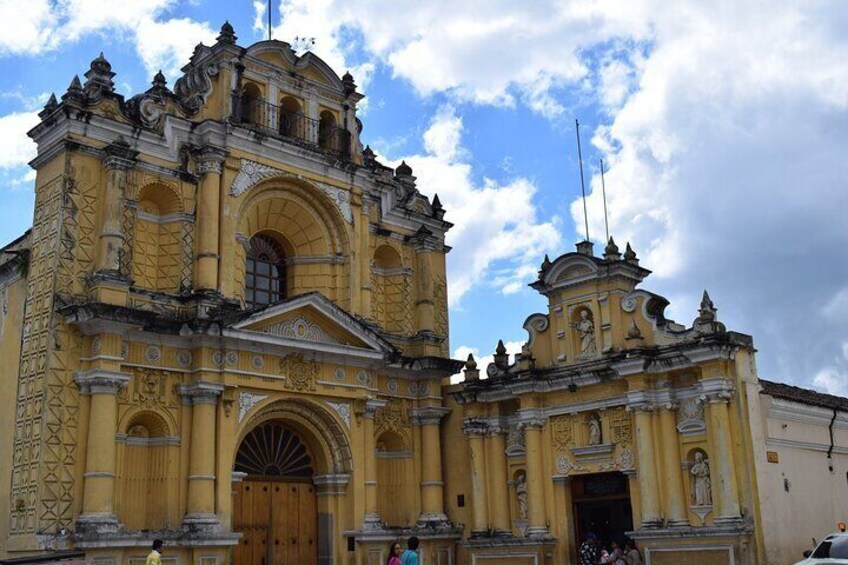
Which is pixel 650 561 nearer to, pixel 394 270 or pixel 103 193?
pixel 394 270

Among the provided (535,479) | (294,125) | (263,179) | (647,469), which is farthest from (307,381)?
(647,469)

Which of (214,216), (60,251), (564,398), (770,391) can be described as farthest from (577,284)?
(60,251)

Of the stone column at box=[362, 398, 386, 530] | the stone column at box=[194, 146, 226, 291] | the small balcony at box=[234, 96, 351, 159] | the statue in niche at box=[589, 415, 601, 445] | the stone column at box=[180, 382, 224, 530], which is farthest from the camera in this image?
the small balcony at box=[234, 96, 351, 159]

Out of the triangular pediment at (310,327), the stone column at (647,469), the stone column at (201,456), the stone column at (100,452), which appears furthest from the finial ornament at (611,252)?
the stone column at (100,452)

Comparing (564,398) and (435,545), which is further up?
(564,398)

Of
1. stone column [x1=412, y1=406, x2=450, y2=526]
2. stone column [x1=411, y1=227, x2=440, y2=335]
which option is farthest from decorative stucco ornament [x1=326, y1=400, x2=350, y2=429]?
stone column [x1=411, y1=227, x2=440, y2=335]

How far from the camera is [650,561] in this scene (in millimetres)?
21984

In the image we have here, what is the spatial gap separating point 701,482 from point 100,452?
13.1 metres

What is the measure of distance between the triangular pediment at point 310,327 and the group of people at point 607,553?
700cm

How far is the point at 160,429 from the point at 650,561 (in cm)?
1146

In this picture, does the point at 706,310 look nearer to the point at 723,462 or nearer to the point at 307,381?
the point at 723,462

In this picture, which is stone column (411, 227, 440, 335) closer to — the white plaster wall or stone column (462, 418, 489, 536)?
stone column (462, 418, 489, 536)

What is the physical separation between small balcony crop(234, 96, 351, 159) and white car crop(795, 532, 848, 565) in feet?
52.7

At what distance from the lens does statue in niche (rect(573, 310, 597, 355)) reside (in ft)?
81.1
